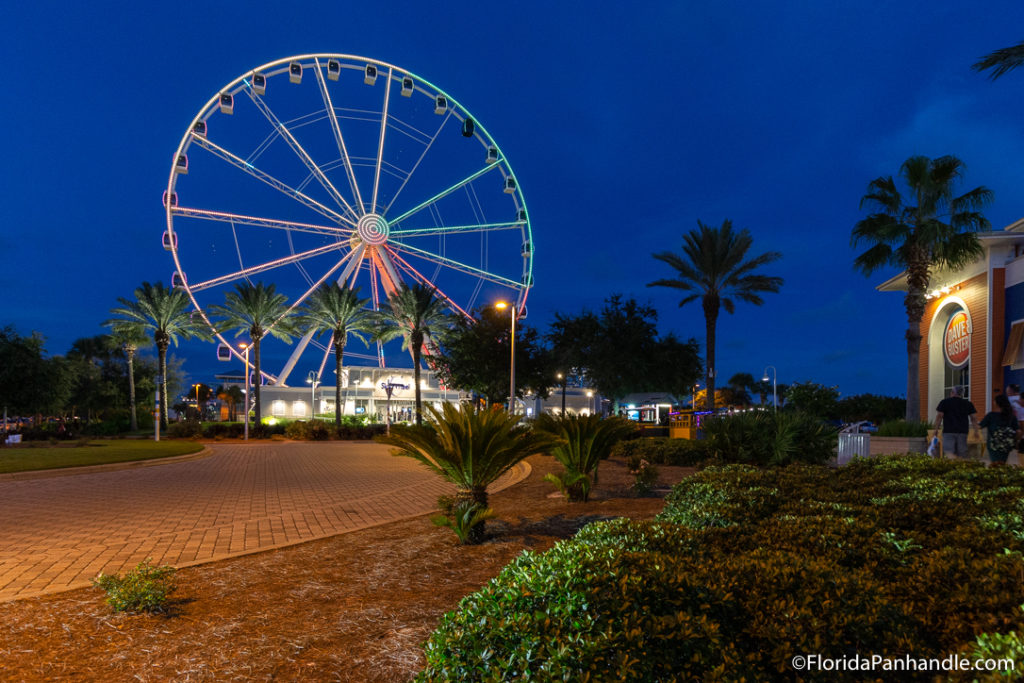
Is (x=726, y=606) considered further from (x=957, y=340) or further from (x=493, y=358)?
(x=493, y=358)

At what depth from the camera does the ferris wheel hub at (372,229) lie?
3672 centimetres

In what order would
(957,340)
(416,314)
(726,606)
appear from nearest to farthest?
(726,606)
(957,340)
(416,314)

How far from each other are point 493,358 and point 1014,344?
863 inches

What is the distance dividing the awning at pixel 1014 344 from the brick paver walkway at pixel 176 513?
50.2 ft

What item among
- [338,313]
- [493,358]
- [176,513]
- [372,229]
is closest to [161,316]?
[338,313]

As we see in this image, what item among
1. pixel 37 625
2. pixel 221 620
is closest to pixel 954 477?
pixel 221 620

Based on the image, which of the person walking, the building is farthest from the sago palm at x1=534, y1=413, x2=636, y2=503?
the building

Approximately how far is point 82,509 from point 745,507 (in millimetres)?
10229

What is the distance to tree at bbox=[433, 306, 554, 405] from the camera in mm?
33219

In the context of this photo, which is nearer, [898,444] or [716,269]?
[898,444]

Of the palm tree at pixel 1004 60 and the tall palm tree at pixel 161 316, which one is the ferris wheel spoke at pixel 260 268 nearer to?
the tall palm tree at pixel 161 316

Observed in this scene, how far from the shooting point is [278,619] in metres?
4.56

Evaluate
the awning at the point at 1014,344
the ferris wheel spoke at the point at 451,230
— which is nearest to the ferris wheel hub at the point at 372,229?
the ferris wheel spoke at the point at 451,230

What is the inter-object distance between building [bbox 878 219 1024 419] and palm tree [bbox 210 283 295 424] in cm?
3552
